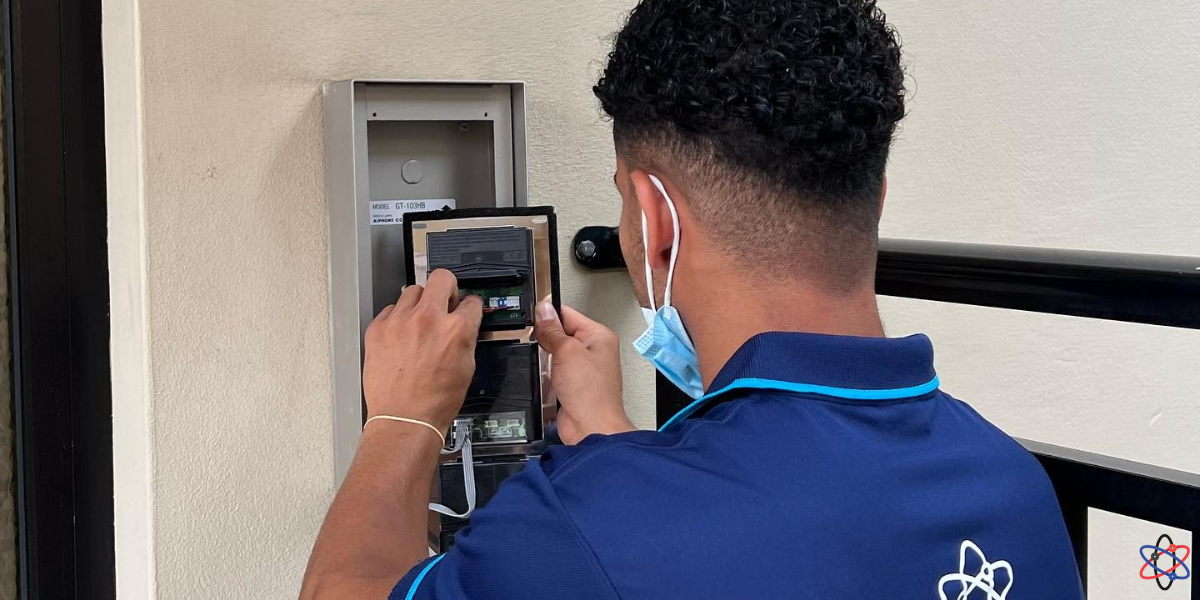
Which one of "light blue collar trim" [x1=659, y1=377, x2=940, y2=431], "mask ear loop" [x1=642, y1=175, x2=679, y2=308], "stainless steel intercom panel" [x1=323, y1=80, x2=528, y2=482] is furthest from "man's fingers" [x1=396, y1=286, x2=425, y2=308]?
"light blue collar trim" [x1=659, y1=377, x2=940, y2=431]

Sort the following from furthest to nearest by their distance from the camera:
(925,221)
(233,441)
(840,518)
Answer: (925,221), (233,441), (840,518)

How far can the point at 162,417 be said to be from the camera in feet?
4.19

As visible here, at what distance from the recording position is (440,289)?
1.17 meters

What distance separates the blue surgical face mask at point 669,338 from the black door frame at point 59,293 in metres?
0.71

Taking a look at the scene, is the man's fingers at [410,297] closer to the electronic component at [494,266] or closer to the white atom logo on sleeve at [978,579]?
the electronic component at [494,266]

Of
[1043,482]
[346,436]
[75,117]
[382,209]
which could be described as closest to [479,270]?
[382,209]

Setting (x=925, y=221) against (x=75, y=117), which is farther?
(x=925, y=221)

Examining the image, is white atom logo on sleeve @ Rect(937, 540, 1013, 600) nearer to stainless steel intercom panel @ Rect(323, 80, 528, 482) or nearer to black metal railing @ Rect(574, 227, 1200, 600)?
black metal railing @ Rect(574, 227, 1200, 600)

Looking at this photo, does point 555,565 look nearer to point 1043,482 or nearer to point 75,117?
point 1043,482

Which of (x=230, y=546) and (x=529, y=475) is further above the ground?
(x=529, y=475)

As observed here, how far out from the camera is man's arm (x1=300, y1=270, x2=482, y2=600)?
0.91 metres

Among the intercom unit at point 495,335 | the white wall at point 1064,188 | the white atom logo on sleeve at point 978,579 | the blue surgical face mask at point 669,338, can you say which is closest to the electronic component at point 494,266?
the intercom unit at point 495,335

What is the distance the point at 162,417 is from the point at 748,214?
2.62ft

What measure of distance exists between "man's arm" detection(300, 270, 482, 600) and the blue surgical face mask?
0.21 meters
